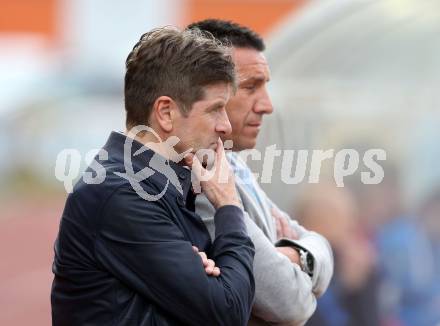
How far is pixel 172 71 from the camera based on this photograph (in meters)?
2.54

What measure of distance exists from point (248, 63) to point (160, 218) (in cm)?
81

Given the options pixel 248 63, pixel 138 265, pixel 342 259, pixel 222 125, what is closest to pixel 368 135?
pixel 342 259

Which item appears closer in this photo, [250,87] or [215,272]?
[215,272]

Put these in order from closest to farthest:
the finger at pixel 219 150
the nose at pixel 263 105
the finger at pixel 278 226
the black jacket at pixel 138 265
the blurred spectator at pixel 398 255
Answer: the black jacket at pixel 138 265
the finger at pixel 219 150
the nose at pixel 263 105
the finger at pixel 278 226
the blurred spectator at pixel 398 255

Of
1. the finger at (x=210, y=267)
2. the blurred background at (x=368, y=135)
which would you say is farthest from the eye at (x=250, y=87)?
the blurred background at (x=368, y=135)

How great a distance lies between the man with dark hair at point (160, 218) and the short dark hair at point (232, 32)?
432mm

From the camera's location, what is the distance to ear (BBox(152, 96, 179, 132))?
254 cm

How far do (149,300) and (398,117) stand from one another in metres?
6.16

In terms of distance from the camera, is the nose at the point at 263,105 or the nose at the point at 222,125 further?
the nose at the point at 263,105

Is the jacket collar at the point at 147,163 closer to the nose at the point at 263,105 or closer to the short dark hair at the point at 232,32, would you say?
the nose at the point at 263,105

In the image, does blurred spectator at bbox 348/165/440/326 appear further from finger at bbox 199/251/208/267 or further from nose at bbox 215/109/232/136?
finger at bbox 199/251/208/267

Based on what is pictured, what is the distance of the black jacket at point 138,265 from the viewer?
7.86 ft

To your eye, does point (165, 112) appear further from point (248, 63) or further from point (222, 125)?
point (248, 63)

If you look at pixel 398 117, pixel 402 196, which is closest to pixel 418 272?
pixel 402 196
